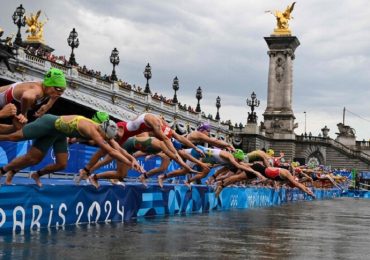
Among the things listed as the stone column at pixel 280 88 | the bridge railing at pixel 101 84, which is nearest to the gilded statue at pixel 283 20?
the stone column at pixel 280 88

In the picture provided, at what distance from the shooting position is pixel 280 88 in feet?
306

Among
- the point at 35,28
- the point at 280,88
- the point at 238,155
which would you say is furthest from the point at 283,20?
the point at 238,155

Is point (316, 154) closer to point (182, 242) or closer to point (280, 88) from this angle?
point (280, 88)

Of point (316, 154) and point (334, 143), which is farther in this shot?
point (334, 143)

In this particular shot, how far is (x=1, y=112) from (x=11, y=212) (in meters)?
1.69

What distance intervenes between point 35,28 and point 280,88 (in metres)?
39.8

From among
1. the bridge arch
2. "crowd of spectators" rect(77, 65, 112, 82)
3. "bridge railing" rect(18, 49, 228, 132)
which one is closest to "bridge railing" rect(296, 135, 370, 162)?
the bridge arch

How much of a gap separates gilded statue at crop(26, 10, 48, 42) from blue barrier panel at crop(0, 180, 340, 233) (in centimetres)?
8744

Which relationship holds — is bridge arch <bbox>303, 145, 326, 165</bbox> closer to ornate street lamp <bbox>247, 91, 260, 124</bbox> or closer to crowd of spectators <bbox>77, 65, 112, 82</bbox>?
ornate street lamp <bbox>247, 91, 260, 124</bbox>

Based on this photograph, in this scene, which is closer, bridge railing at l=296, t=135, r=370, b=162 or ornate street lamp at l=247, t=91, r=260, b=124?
ornate street lamp at l=247, t=91, r=260, b=124

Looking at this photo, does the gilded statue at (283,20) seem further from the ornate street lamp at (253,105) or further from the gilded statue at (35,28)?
the gilded statue at (35,28)

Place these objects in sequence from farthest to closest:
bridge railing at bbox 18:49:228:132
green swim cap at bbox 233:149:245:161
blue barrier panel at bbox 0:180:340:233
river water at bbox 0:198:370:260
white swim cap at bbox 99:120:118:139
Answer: bridge railing at bbox 18:49:228:132, green swim cap at bbox 233:149:245:161, white swim cap at bbox 99:120:118:139, blue barrier panel at bbox 0:180:340:233, river water at bbox 0:198:370:260

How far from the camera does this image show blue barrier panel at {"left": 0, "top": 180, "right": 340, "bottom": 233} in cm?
900

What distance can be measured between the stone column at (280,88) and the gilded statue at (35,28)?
36.0 metres
